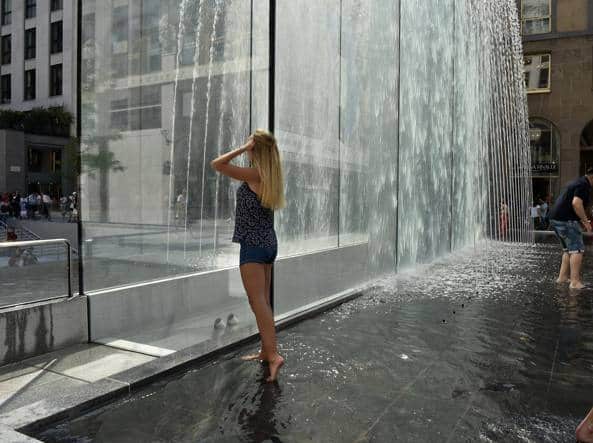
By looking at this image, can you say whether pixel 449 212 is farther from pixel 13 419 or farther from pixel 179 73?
pixel 13 419

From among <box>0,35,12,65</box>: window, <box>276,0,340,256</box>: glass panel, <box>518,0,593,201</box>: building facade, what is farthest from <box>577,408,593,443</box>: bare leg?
<box>0,35,12,65</box>: window

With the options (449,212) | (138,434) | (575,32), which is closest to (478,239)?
(449,212)

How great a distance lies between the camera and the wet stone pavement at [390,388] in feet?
8.91

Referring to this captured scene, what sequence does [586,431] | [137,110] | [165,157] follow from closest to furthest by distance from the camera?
[586,431] → [137,110] → [165,157]

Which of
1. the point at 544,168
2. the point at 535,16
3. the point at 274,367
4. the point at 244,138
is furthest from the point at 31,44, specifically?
the point at 274,367

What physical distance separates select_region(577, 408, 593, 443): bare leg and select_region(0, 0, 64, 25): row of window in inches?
1925

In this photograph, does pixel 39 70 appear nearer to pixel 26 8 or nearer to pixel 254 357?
pixel 26 8

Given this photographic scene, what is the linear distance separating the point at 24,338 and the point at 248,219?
1910 mm

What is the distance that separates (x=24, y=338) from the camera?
3.92 meters

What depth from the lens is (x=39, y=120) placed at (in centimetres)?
3991

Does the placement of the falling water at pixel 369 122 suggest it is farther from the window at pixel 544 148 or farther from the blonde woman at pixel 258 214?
the window at pixel 544 148

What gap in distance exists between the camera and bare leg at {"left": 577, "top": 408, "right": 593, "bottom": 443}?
8.18 ft

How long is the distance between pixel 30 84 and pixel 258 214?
48.0m

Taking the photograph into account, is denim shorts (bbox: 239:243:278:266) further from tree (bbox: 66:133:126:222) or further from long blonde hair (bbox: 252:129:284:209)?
tree (bbox: 66:133:126:222)
